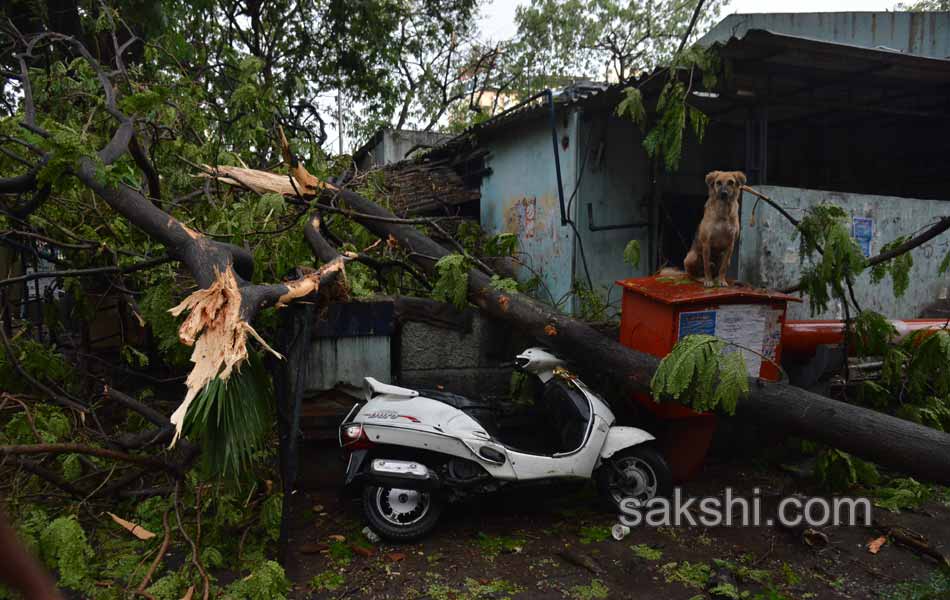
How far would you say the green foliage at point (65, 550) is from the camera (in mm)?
3166

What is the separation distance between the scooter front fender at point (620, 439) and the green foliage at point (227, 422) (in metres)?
2.41

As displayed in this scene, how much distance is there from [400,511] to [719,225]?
9.97ft

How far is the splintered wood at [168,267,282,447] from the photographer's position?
2412mm

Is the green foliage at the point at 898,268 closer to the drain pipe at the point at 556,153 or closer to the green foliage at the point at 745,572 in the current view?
the green foliage at the point at 745,572

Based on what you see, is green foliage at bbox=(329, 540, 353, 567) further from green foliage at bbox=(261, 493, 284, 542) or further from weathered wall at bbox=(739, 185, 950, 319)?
weathered wall at bbox=(739, 185, 950, 319)

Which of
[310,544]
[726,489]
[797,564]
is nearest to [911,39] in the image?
[726,489]

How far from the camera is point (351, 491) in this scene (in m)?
3.99

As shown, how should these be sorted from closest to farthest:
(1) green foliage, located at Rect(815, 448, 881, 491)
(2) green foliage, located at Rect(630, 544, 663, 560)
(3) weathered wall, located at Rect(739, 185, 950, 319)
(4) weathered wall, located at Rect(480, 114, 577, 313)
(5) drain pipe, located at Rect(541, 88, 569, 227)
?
(2) green foliage, located at Rect(630, 544, 663, 560) < (1) green foliage, located at Rect(815, 448, 881, 491) < (3) weathered wall, located at Rect(739, 185, 950, 319) < (5) drain pipe, located at Rect(541, 88, 569, 227) < (4) weathered wall, located at Rect(480, 114, 577, 313)

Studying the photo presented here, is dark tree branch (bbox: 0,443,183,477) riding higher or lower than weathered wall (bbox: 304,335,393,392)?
lower

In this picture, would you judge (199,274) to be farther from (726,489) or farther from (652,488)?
(726,489)

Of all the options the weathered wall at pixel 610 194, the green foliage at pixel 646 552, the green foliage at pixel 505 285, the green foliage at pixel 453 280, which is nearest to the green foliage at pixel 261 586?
the green foliage at pixel 646 552

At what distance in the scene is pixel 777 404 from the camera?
3672mm

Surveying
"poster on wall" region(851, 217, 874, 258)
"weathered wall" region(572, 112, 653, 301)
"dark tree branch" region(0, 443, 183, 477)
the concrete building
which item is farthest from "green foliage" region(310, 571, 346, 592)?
"poster on wall" region(851, 217, 874, 258)

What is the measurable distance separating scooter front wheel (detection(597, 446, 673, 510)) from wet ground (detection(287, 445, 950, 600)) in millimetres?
197
